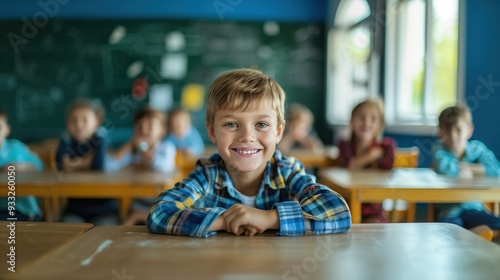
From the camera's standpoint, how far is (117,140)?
7402 millimetres

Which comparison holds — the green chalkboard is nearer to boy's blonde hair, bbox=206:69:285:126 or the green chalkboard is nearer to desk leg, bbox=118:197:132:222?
desk leg, bbox=118:197:132:222

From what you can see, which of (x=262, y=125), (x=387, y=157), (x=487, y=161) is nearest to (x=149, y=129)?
(x=387, y=157)

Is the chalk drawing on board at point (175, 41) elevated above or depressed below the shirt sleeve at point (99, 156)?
above

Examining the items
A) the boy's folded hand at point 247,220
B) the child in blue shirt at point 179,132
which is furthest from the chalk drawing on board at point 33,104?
the boy's folded hand at point 247,220

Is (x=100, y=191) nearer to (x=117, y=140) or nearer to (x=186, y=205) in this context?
(x=186, y=205)

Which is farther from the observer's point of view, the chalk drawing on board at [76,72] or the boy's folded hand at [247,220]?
the chalk drawing on board at [76,72]

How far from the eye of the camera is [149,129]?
12.8 ft

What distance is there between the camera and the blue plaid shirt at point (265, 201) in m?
1.29

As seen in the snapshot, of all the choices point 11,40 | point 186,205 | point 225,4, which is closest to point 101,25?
point 11,40

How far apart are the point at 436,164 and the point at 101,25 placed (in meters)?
5.58

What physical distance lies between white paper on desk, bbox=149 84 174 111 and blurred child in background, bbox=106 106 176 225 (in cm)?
328

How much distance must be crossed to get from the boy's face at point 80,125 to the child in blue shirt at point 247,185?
223 centimetres

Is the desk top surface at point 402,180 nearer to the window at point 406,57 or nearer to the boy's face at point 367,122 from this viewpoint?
the boy's face at point 367,122

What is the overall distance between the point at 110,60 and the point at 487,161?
561cm
